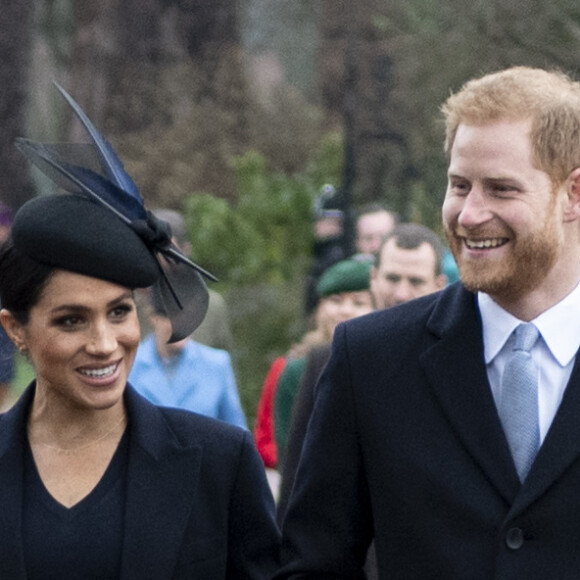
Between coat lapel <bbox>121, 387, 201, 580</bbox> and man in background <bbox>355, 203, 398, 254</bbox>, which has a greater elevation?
coat lapel <bbox>121, 387, 201, 580</bbox>

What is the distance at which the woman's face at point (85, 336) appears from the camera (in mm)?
4273

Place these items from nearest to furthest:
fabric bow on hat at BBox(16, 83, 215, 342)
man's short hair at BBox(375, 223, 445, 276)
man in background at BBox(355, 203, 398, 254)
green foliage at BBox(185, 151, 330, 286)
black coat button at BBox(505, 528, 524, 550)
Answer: black coat button at BBox(505, 528, 524, 550) < fabric bow on hat at BBox(16, 83, 215, 342) < man's short hair at BBox(375, 223, 445, 276) < man in background at BBox(355, 203, 398, 254) < green foliage at BBox(185, 151, 330, 286)

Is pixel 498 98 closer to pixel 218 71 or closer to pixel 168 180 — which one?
pixel 168 180

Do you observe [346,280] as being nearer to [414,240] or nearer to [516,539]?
[414,240]

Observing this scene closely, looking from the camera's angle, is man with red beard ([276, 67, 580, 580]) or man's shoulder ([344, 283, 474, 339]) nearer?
man with red beard ([276, 67, 580, 580])

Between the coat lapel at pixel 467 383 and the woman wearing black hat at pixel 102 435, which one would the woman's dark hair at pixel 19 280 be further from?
the coat lapel at pixel 467 383

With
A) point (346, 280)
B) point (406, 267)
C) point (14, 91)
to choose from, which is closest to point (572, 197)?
point (406, 267)

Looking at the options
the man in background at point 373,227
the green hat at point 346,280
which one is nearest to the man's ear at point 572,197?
the green hat at point 346,280

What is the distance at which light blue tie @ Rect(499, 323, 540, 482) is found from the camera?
4074 millimetres

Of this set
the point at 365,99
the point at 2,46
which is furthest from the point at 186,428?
the point at 2,46

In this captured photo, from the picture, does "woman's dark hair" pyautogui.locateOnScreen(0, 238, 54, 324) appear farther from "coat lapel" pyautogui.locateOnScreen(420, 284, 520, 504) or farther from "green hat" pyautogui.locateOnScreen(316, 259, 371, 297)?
"green hat" pyautogui.locateOnScreen(316, 259, 371, 297)

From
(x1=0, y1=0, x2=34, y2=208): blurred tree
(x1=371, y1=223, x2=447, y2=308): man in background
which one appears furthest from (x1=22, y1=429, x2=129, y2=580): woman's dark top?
(x1=0, y1=0, x2=34, y2=208): blurred tree

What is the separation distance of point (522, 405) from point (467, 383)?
15 cm

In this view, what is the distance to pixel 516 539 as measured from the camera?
3.98 metres
